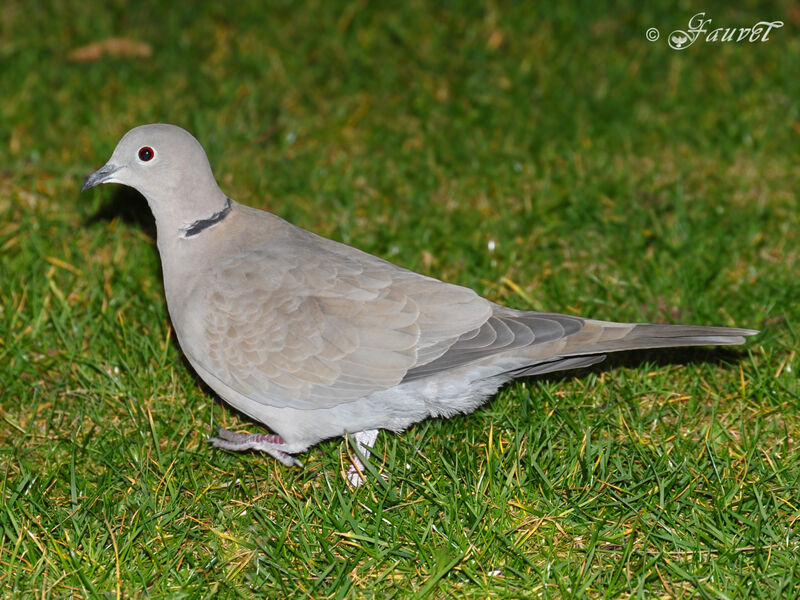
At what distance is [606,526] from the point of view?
3309 millimetres

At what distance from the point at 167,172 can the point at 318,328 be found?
0.94 m

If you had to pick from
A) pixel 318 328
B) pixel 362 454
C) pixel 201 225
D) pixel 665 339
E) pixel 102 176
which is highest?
pixel 102 176

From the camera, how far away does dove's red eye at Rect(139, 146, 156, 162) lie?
12.2ft

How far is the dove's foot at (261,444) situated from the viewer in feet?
11.8

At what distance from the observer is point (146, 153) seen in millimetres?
3742

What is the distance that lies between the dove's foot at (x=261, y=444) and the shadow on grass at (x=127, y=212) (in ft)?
5.43

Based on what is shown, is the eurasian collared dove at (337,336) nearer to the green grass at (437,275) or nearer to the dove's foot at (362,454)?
the dove's foot at (362,454)

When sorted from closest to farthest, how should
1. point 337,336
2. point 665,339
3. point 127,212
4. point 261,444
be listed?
point 665,339 < point 337,336 < point 261,444 < point 127,212

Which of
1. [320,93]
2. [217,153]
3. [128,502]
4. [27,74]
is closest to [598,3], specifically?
[320,93]

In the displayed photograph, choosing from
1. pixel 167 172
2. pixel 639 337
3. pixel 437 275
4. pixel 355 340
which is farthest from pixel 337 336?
pixel 437 275

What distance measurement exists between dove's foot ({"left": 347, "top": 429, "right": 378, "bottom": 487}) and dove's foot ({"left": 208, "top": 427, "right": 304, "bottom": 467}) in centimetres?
22

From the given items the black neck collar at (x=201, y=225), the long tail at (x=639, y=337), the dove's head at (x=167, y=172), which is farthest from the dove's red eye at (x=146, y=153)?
the long tail at (x=639, y=337)

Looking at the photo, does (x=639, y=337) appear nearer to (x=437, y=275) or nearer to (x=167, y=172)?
(x=437, y=275)

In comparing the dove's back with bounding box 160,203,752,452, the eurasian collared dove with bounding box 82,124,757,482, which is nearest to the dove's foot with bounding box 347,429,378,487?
the eurasian collared dove with bounding box 82,124,757,482
